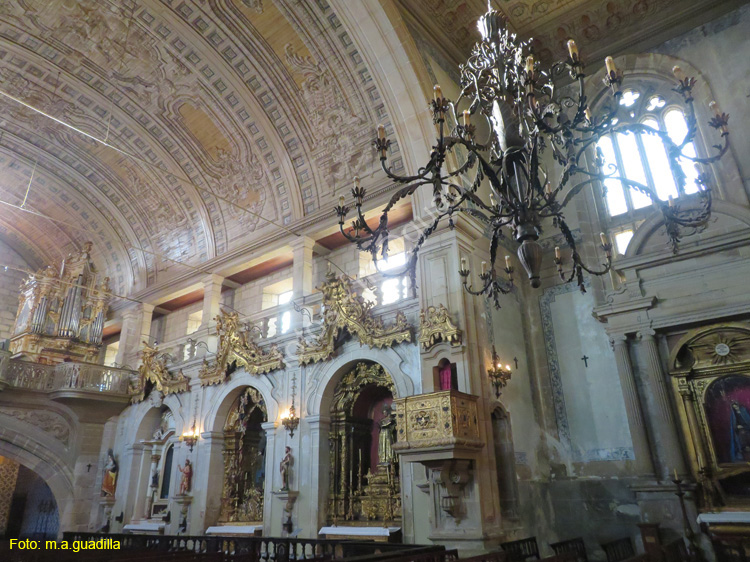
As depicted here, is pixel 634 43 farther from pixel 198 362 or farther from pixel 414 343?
pixel 198 362

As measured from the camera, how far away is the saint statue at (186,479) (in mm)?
13711

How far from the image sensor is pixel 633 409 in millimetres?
10062

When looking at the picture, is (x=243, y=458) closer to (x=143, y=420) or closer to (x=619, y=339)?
(x=143, y=420)

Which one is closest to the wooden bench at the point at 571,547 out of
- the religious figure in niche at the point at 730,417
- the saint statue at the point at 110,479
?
the religious figure in niche at the point at 730,417

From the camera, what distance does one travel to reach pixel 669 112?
1161 cm

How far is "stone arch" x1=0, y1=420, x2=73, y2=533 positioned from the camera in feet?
50.4

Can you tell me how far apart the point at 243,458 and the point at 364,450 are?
3.81 m

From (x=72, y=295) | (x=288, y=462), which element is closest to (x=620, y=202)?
(x=288, y=462)

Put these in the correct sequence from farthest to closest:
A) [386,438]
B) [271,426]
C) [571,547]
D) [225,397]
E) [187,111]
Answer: [187,111], [225,397], [271,426], [386,438], [571,547]

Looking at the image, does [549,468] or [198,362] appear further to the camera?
[198,362]

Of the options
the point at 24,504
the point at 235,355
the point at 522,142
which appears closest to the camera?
the point at 522,142

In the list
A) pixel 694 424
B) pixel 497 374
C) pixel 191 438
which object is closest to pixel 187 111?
pixel 191 438

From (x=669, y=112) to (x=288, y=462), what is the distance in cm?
1120

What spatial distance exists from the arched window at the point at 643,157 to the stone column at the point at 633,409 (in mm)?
2341
